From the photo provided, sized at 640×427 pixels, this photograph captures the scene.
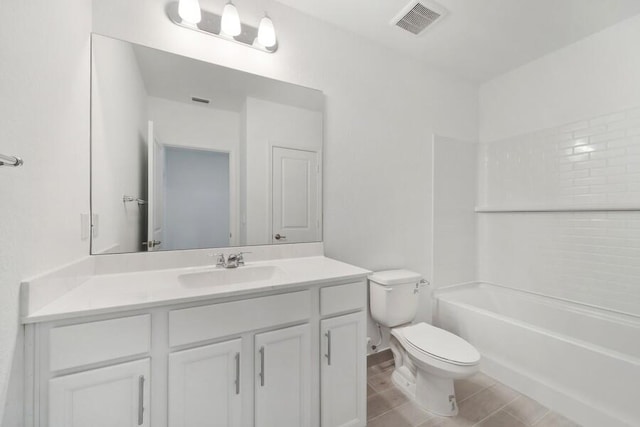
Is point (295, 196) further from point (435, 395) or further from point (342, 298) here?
point (435, 395)

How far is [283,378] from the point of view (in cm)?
114

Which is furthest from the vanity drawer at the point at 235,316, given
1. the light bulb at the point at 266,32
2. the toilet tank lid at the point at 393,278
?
the light bulb at the point at 266,32

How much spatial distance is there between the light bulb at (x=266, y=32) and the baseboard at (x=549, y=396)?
2.64 m

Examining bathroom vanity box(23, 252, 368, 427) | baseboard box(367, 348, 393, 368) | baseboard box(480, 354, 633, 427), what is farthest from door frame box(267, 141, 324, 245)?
baseboard box(480, 354, 633, 427)

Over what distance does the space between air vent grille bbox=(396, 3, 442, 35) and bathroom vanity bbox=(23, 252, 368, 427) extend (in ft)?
5.63

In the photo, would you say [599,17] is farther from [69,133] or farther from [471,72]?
[69,133]

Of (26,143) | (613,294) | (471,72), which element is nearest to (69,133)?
(26,143)

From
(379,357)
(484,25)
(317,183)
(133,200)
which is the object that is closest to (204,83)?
(133,200)

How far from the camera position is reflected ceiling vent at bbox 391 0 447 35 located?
166 centimetres

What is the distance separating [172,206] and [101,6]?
3.32ft

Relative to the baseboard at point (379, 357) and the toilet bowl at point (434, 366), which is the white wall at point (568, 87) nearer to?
the toilet bowl at point (434, 366)

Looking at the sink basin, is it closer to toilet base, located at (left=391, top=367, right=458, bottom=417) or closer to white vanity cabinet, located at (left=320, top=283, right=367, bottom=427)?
white vanity cabinet, located at (left=320, top=283, right=367, bottom=427)

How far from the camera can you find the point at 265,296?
110 centimetres

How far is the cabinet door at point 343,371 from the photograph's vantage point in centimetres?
124
